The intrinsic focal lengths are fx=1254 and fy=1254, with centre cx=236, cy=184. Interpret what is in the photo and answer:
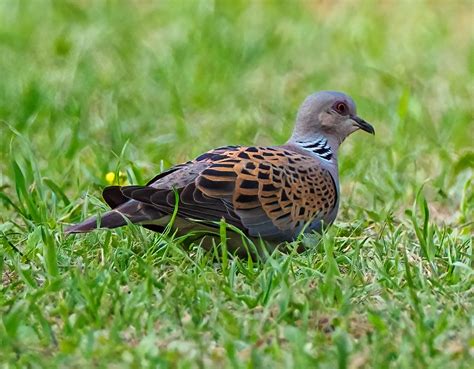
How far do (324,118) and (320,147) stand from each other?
177 millimetres

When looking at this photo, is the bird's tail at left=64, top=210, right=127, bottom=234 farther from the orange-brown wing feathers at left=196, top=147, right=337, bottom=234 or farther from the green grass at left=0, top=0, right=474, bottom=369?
the orange-brown wing feathers at left=196, top=147, right=337, bottom=234

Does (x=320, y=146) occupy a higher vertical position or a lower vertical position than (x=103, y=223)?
higher

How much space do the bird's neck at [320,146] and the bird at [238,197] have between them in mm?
111

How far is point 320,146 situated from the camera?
6.31 metres

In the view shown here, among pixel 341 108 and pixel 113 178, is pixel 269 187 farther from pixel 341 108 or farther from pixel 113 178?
pixel 113 178

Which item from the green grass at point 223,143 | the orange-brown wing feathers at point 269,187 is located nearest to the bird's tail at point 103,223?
the green grass at point 223,143

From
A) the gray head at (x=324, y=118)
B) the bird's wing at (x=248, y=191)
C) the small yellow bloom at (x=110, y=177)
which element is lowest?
the small yellow bloom at (x=110, y=177)

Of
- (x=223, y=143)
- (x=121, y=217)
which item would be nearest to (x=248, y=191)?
(x=121, y=217)

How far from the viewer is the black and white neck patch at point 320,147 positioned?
625cm

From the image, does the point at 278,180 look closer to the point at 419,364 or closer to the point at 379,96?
the point at 419,364

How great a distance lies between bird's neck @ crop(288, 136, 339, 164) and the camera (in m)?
6.24

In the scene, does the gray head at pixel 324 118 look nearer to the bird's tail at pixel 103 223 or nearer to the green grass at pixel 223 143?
the green grass at pixel 223 143

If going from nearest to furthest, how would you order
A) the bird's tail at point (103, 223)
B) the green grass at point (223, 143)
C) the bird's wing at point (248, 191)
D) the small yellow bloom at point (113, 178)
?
the green grass at point (223, 143) < the bird's tail at point (103, 223) < the bird's wing at point (248, 191) < the small yellow bloom at point (113, 178)

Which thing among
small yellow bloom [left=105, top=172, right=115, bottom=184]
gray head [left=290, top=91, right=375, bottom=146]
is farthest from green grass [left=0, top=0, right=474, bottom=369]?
gray head [left=290, top=91, right=375, bottom=146]
